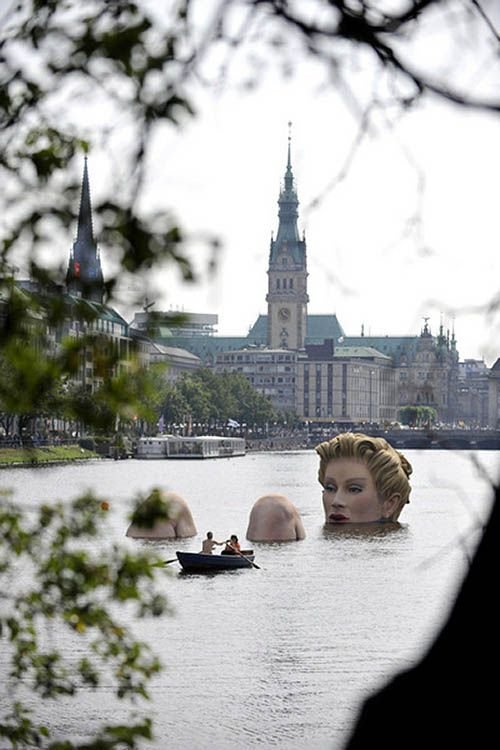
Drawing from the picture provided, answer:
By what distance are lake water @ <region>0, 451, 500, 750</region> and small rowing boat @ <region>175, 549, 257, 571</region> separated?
1.04 feet

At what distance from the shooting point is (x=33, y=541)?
283 inches

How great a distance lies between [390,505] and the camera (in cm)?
5531

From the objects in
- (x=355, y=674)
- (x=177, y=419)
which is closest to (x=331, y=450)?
(x=355, y=674)

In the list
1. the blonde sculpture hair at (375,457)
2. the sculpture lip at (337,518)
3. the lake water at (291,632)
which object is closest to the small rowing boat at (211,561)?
the lake water at (291,632)

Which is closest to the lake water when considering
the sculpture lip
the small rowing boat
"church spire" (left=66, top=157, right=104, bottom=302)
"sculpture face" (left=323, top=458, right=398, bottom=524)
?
the small rowing boat

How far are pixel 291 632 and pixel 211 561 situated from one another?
30.9 feet

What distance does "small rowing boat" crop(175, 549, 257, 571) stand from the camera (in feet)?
129

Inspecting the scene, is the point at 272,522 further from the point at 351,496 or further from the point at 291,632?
the point at 291,632

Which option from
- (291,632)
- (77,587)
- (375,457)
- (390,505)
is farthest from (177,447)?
(77,587)

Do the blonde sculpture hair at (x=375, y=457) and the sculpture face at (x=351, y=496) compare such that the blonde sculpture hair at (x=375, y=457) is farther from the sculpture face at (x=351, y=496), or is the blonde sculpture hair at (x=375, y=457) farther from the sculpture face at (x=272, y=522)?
the sculpture face at (x=272, y=522)

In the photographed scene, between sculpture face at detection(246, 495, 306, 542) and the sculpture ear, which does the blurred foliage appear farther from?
the sculpture ear

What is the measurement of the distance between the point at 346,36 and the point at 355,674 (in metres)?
21.2

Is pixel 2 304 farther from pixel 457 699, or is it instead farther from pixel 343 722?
pixel 343 722

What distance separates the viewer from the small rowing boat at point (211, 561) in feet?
129
